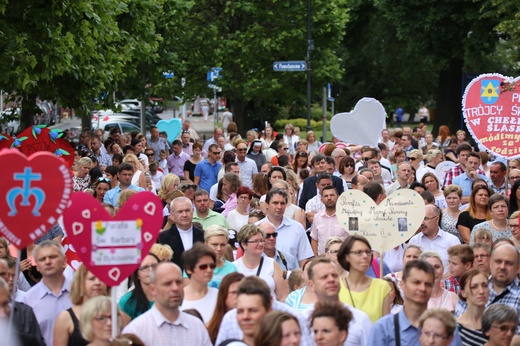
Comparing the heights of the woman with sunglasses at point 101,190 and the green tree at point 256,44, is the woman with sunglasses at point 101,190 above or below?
below

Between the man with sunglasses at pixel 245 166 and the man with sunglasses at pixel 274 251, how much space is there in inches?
252

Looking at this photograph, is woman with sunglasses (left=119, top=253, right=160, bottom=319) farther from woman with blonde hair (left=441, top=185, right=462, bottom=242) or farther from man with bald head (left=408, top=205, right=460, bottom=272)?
woman with blonde hair (left=441, top=185, right=462, bottom=242)

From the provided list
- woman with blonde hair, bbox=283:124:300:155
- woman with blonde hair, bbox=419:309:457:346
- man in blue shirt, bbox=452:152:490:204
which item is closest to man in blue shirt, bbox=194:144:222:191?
man in blue shirt, bbox=452:152:490:204

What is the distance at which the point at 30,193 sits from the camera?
24.0 feet

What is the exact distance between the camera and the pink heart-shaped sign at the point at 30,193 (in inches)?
285

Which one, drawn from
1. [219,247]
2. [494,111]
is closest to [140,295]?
[219,247]

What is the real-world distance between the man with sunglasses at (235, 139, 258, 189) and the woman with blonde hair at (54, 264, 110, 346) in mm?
9209

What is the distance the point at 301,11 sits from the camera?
32812 mm

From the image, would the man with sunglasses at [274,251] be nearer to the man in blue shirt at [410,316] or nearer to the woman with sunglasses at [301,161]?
the man in blue shirt at [410,316]

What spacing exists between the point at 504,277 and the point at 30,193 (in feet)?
12.3

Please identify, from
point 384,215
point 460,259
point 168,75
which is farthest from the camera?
point 168,75

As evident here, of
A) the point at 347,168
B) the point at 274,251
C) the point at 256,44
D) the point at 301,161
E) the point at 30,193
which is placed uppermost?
the point at 256,44

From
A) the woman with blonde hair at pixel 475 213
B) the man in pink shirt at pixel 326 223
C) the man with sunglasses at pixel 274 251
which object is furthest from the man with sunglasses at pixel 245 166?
the man with sunglasses at pixel 274 251

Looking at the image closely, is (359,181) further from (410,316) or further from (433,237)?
(410,316)
